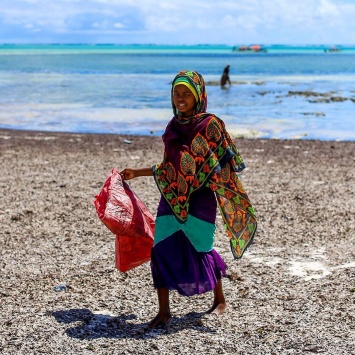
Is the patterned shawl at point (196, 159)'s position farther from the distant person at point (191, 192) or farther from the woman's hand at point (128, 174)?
the woman's hand at point (128, 174)

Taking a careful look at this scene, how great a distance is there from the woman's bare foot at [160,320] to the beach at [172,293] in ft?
0.25

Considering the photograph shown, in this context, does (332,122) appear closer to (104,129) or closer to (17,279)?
(104,129)

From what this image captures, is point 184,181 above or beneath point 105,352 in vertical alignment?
above

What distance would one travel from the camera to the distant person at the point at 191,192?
437cm

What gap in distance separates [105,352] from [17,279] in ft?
5.64

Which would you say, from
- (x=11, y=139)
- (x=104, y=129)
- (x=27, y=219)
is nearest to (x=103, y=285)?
(x=27, y=219)

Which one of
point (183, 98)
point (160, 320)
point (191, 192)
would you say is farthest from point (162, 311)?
point (183, 98)

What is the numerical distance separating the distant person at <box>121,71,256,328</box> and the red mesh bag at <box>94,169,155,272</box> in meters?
0.25

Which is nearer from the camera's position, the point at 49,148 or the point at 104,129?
the point at 49,148

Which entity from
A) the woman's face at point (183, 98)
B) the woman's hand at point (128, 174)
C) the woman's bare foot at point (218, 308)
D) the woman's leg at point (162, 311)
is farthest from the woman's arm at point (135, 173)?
the woman's bare foot at point (218, 308)

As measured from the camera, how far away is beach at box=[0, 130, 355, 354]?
4.38m

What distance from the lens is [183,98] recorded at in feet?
14.2

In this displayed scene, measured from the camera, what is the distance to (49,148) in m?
13.5

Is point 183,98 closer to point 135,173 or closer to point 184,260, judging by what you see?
point 135,173
